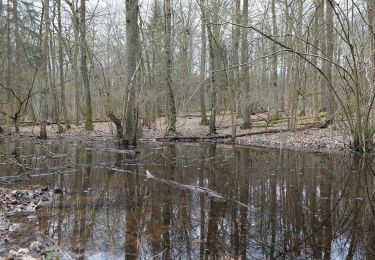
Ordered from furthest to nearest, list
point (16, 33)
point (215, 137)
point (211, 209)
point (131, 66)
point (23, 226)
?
point (16, 33) < point (215, 137) < point (131, 66) < point (211, 209) < point (23, 226)

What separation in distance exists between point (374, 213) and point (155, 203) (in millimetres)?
3538

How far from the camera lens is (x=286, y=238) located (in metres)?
4.50

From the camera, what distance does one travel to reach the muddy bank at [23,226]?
12.6 ft

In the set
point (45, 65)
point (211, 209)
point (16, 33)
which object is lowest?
point (211, 209)

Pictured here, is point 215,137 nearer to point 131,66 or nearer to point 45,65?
point 131,66

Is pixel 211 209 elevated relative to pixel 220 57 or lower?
A: lower

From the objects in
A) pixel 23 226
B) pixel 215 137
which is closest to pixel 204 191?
pixel 23 226

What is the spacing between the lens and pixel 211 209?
5742mm

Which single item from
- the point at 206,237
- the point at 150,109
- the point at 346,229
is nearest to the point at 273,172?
the point at 346,229

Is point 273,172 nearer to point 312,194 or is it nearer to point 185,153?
point 312,194

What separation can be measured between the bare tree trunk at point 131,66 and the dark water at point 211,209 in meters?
4.11

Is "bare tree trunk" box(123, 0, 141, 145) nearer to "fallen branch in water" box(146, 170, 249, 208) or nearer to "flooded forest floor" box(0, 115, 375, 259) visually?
"flooded forest floor" box(0, 115, 375, 259)

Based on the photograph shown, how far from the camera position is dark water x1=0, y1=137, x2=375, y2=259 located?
4.23m

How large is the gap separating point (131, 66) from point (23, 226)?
10274mm
